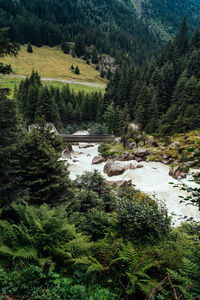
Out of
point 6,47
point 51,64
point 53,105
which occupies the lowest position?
point 53,105

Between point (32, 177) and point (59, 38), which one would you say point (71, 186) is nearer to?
point (32, 177)

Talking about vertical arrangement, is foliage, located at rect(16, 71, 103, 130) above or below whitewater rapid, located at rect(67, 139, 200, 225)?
above

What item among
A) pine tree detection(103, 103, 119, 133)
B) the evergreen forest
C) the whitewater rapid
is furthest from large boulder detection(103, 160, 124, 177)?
pine tree detection(103, 103, 119, 133)

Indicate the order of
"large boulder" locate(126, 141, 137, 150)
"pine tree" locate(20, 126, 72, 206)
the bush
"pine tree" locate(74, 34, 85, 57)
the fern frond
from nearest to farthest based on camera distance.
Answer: the fern frond
the bush
"pine tree" locate(20, 126, 72, 206)
"large boulder" locate(126, 141, 137, 150)
"pine tree" locate(74, 34, 85, 57)

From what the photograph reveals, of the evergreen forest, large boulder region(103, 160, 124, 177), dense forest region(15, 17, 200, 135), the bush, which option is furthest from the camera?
dense forest region(15, 17, 200, 135)

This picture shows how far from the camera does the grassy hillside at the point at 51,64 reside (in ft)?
334

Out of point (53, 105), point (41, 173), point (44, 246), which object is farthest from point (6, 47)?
point (53, 105)

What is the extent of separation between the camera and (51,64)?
11331cm

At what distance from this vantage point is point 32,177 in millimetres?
9836

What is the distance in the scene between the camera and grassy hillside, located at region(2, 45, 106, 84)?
334 ft

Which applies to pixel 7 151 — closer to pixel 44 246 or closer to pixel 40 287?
pixel 44 246

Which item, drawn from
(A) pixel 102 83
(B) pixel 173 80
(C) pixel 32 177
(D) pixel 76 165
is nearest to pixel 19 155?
(C) pixel 32 177

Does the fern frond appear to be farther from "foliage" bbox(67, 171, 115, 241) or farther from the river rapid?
the river rapid

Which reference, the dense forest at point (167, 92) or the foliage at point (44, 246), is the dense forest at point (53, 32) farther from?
the foliage at point (44, 246)
